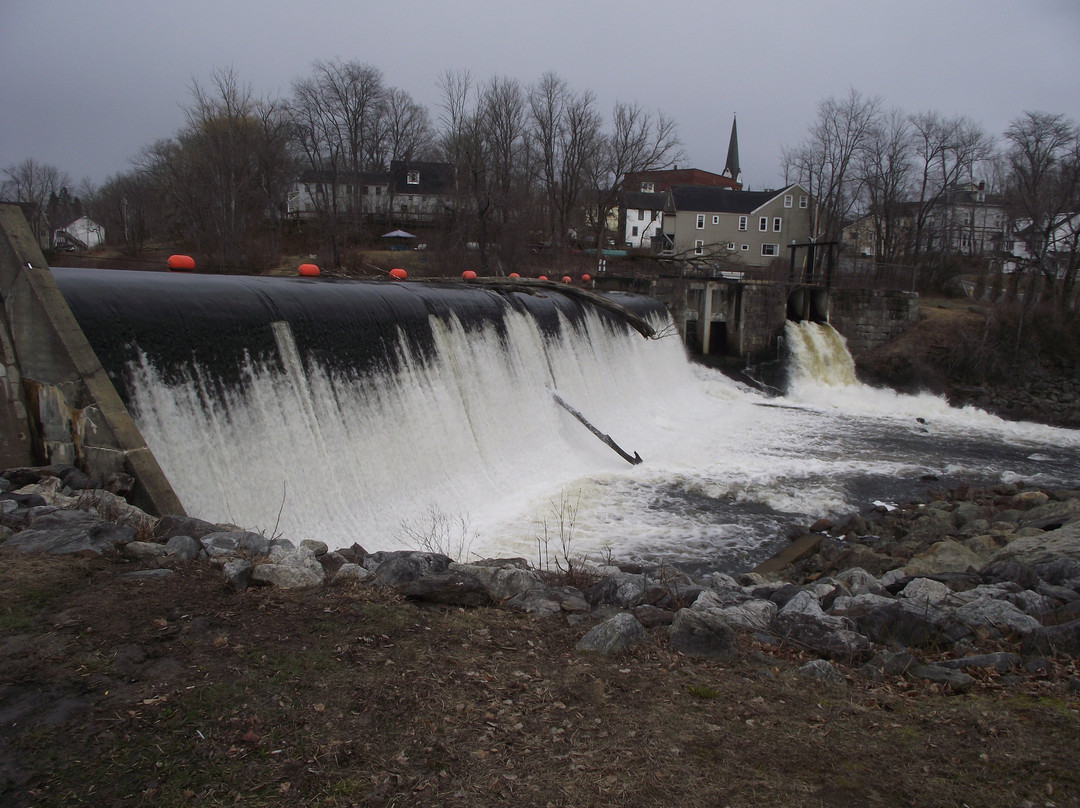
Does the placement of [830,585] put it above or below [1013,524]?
above

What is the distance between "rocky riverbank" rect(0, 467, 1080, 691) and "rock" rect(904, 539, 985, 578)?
2.80ft

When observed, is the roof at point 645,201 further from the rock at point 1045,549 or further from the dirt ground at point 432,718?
the dirt ground at point 432,718

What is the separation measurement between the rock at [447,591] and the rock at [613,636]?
2.82 feet

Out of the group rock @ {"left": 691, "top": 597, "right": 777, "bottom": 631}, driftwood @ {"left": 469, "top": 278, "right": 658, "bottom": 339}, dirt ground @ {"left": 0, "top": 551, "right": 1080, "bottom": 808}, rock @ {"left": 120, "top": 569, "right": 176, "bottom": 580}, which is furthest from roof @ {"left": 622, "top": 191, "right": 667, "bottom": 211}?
dirt ground @ {"left": 0, "top": 551, "right": 1080, "bottom": 808}

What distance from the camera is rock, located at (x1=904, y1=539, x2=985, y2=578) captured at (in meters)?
7.66

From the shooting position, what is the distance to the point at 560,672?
3980mm

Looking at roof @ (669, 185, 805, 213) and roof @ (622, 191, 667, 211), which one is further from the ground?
roof @ (622, 191, 667, 211)

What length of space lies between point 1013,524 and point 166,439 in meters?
11.4

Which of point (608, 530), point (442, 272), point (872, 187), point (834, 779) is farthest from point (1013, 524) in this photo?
point (872, 187)

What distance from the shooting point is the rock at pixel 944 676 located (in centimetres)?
398

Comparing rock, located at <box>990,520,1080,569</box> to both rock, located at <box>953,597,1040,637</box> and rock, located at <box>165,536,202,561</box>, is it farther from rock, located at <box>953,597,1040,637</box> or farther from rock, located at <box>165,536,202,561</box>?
rock, located at <box>165,536,202,561</box>

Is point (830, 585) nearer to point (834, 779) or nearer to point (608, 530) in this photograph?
point (834, 779)

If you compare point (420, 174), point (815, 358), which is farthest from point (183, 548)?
point (420, 174)

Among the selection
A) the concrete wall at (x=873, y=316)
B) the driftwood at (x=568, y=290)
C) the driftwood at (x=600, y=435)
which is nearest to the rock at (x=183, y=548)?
the driftwood at (x=600, y=435)
